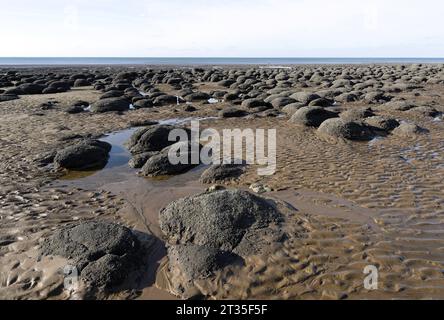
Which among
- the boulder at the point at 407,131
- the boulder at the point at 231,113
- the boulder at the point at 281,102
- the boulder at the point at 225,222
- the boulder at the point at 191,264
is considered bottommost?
the boulder at the point at 191,264

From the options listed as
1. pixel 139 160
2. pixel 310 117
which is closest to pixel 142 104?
pixel 310 117

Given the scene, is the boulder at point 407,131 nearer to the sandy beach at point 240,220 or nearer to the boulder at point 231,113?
the sandy beach at point 240,220

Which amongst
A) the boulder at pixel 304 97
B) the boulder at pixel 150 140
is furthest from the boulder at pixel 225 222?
the boulder at pixel 304 97

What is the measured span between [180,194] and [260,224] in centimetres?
294

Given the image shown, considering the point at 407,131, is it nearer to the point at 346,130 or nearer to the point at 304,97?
the point at 346,130

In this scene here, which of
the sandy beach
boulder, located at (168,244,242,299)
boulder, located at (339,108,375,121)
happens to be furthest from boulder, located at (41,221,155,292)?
boulder, located at (339,108,375,121)

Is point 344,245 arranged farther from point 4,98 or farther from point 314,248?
point 4,98

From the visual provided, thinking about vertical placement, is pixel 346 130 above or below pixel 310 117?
below

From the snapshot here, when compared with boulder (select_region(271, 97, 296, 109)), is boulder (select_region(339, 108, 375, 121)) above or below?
below

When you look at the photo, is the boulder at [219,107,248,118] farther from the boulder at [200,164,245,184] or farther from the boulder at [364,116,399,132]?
the boulder at [200,164,245,184]

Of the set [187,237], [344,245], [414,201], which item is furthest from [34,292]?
[414,201]

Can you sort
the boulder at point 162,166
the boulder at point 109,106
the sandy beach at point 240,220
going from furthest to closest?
the boulder at point 109,106
the boulder at point 162,166
the sandy beach at point 240,220

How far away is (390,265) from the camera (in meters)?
5.81
